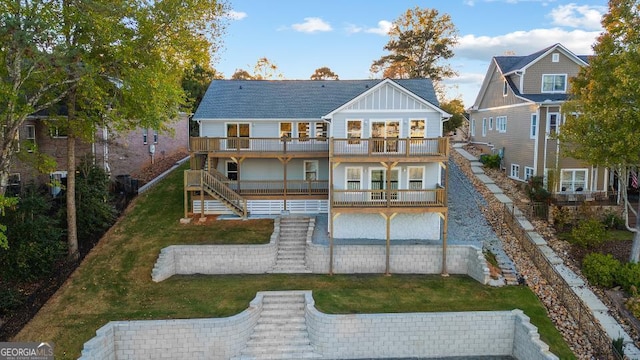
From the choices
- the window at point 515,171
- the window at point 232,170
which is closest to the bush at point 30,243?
the window at point 232,170

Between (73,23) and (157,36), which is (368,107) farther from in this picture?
(73,23)

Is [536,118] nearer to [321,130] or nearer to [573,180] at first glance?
[573,180]

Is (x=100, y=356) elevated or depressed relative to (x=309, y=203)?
depressed

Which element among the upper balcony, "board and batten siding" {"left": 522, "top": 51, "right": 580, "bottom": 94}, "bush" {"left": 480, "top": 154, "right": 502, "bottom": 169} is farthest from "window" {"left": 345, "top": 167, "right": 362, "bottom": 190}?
"bush" {"left": 480, "top": 154, "right": 502, "bottom": 169}

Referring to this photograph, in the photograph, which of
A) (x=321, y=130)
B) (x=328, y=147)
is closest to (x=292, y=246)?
(x=328, y=147)

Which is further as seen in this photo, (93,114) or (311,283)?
(93,114)

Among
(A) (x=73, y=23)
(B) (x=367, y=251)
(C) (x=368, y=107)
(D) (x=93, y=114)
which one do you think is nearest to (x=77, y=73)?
(A) (x=73, y=23)
